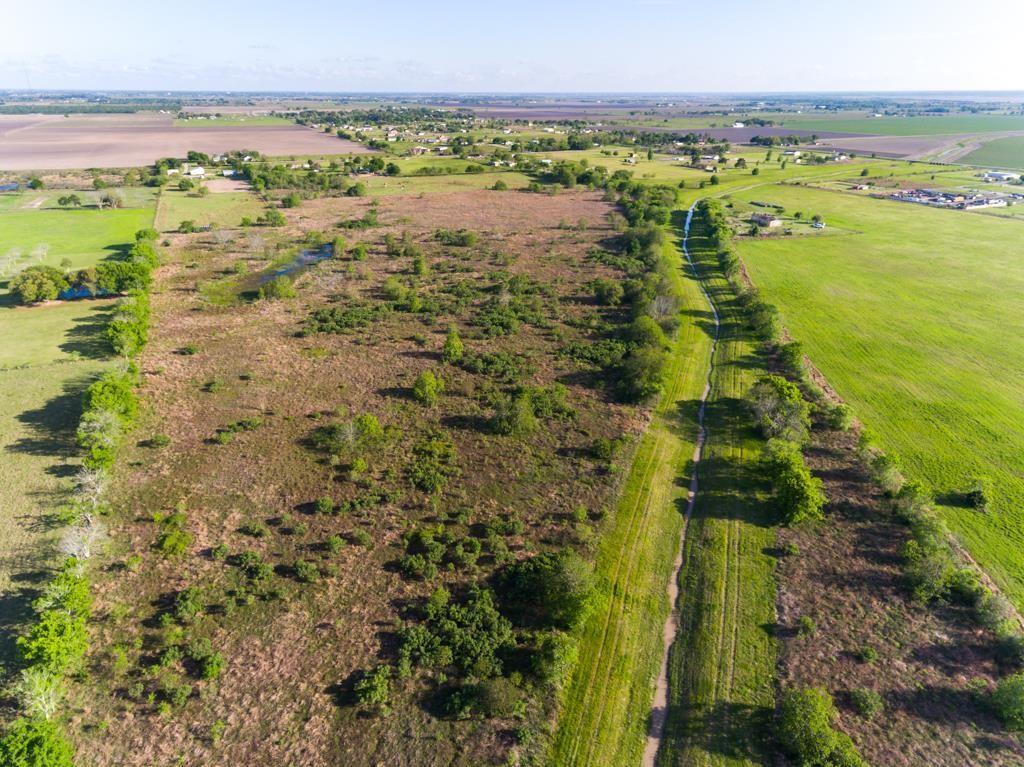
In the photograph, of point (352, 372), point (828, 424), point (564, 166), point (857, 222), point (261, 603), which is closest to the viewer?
point (261, 603)

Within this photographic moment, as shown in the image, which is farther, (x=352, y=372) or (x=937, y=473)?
(x=352, y=372)

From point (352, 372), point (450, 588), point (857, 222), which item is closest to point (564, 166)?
point (857, 222)

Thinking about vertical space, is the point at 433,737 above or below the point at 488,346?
below

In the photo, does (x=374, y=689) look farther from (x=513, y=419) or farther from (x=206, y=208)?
(x=206, y=208)

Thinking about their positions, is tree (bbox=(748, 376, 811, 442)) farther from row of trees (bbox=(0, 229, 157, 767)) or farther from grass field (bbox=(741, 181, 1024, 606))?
row of trees (bbox=(0, 229, 157, 767))

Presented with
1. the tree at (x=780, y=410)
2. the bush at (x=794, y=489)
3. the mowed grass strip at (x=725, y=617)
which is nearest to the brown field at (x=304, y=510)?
the mowed grass strip at (x=725, y=617)

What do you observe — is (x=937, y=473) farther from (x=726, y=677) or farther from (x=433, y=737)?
(x=433, y=737)

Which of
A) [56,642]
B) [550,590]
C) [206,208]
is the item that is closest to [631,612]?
[550,590]
